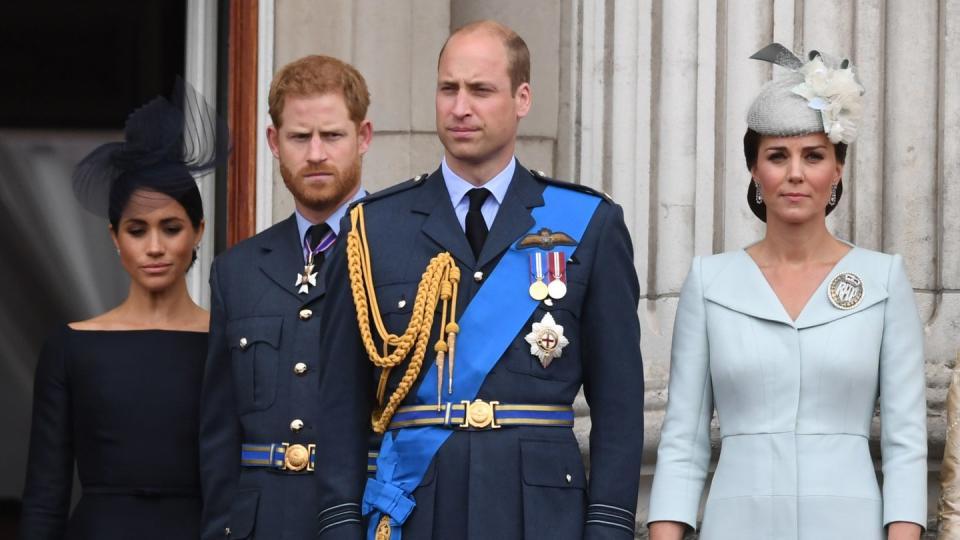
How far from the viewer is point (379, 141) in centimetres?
763

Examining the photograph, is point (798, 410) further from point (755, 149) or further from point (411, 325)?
point (411, 325)

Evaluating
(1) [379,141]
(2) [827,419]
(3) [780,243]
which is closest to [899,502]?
(2) [827,419]

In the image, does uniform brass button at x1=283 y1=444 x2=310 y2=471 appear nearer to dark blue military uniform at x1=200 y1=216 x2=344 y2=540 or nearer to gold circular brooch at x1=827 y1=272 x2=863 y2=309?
dark blue military uniform at x1=200 y1=216 x2=344 y2=540

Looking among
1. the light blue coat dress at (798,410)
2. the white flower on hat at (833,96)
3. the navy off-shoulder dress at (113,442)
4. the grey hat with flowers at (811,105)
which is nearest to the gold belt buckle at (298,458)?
the navy off-shoulder dress at (113,442)

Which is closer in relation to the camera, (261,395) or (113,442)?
(261,395)

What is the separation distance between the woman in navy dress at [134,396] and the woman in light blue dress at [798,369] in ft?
4.45

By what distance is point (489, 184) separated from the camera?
5191 mm

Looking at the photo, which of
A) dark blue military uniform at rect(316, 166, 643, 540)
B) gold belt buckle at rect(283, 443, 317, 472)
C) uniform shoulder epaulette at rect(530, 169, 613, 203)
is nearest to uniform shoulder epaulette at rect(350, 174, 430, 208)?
dark blue military uniform at rect(316, 166, 643, 540)

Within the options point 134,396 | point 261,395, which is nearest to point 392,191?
point 261,395

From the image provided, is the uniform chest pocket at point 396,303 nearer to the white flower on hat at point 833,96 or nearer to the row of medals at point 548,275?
the row of medals at point 548,275

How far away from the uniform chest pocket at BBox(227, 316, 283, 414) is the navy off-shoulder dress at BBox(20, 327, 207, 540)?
0.29 meters

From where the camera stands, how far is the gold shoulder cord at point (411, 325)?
5055 mm

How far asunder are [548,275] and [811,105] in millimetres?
754

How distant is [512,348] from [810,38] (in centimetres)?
189
